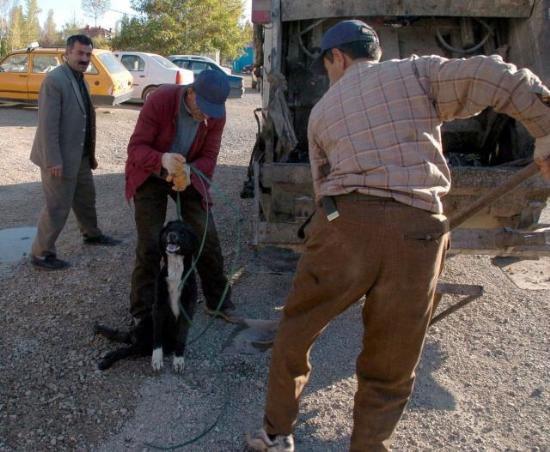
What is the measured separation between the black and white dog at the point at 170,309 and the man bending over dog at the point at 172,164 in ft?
0.81

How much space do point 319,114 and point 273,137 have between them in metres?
2.23

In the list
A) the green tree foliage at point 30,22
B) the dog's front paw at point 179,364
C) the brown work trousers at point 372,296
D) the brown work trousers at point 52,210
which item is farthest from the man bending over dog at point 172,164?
the green tree foliage at point 30,22

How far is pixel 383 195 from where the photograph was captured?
243cm

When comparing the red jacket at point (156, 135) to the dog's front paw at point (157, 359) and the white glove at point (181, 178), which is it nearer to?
the white glove at point (181, 178)

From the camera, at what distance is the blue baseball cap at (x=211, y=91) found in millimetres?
3650

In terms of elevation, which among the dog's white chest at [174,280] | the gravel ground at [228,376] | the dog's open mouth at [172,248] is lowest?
the gravel ground at [228,376]

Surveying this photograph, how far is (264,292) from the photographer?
4.95 m

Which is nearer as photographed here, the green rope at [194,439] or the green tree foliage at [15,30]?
the green rope at [194,439]

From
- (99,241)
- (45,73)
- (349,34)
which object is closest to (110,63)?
(45,73)

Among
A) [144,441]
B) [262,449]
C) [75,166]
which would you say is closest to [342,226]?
[262,449]

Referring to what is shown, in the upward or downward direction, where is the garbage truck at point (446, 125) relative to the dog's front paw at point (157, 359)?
upward

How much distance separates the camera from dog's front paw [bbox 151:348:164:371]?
12.0 ft

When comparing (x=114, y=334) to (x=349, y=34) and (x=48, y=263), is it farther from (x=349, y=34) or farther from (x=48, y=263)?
(x=349, y=34)

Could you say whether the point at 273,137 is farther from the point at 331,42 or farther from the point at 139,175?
the point at 331,42
